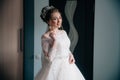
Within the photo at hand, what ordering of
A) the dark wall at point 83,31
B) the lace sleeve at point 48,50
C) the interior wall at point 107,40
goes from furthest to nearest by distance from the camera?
the dark wall at point 83,31 < the interior wall at point 107,40 < the lace sleeve at point 48,50

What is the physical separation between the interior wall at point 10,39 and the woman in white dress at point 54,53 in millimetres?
709

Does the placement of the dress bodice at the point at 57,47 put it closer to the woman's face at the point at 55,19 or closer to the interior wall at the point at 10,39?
the woman's face at the point at 55,19

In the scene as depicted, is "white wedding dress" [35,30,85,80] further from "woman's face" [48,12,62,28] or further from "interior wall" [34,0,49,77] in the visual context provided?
"interior wall" [34,0,49,77]

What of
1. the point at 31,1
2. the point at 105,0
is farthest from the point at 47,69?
the point at 105,0

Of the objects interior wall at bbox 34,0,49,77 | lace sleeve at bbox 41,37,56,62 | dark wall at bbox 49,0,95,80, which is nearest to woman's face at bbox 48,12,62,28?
lace sleeve at bbox 41,37,56,62

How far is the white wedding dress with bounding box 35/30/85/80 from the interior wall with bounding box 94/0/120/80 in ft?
2.28

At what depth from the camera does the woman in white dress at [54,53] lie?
2100 millimetres

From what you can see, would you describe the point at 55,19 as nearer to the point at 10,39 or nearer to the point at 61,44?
the point at 61,44

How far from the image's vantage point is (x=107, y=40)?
110 inches

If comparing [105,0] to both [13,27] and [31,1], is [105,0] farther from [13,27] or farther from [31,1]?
[13,27]

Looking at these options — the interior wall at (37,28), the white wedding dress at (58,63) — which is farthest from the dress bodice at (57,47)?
the interior wall at (37,28)

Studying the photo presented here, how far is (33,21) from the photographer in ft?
9.01

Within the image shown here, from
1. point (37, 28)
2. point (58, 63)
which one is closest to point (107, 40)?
point (37, 28)

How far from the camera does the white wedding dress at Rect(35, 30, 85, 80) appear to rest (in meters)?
2.10
